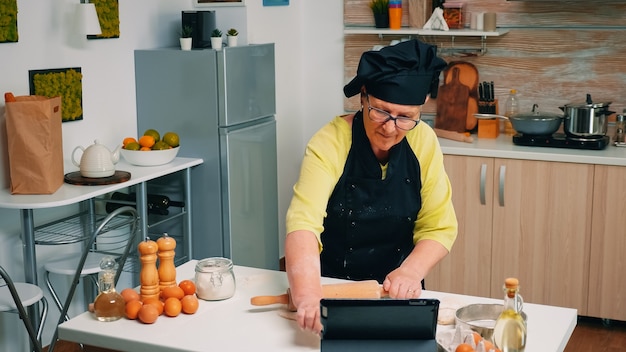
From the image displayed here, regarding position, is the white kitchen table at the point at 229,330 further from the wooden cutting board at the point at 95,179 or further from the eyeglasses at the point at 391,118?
the wooden cutting board at the point at 95,179

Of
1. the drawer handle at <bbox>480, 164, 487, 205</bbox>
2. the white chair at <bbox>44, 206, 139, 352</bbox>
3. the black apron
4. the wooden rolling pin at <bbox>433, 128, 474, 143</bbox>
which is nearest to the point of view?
the black apron

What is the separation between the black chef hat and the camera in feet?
7.57

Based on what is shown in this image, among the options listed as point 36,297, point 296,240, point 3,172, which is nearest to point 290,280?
point 296,240

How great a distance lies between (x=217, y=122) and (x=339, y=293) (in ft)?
7.00

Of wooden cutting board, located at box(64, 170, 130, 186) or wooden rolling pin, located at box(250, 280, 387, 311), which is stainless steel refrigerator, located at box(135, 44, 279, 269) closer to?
wooden cutting board, located at box(64, 170, 130, 186)

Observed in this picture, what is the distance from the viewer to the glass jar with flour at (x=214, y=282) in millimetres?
2322

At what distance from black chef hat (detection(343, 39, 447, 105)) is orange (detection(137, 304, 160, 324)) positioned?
0.82m

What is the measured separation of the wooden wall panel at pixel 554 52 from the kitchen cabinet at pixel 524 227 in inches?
24.9

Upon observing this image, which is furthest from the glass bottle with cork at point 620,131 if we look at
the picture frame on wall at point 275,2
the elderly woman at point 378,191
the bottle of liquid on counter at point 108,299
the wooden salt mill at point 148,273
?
the bottle of liquid on counter at point 108,299

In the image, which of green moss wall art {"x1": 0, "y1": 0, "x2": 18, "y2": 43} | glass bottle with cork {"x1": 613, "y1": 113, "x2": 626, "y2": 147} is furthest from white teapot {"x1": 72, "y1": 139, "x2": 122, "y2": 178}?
glass bottle with cork {"x1": 613, "y1": 113, "x2": 626, "y2": 147}

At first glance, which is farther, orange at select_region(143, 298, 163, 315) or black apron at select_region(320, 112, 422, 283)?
black apron at select_region(320, 112, 422, 283)

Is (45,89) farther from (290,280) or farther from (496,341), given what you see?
(496,341)

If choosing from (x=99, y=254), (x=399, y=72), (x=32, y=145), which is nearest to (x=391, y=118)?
(x=399, y=72)

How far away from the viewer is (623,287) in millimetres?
4195
